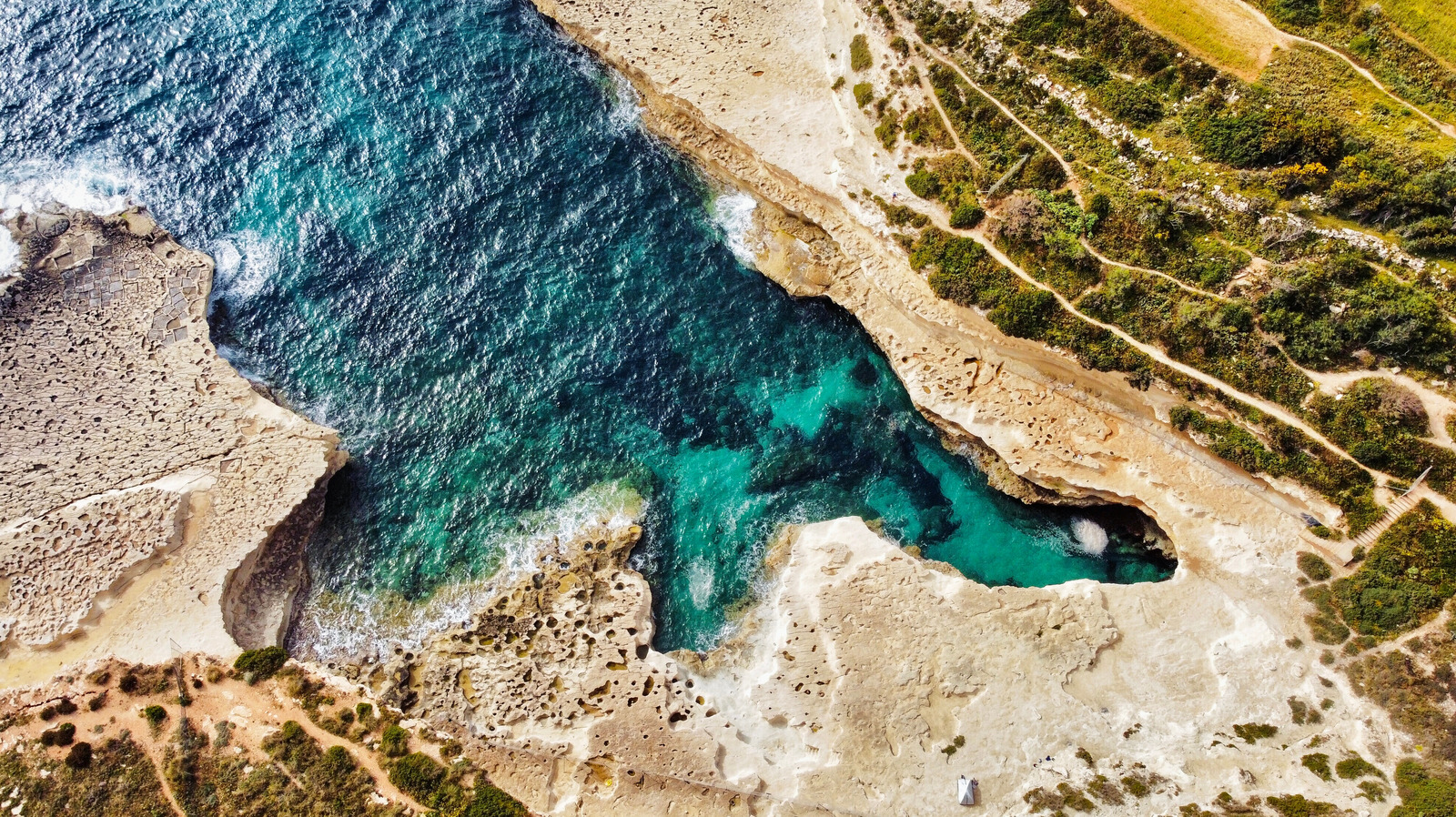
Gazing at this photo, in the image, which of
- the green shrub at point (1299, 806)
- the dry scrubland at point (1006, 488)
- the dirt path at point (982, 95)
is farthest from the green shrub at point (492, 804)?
the dirt path at point (982, 95)

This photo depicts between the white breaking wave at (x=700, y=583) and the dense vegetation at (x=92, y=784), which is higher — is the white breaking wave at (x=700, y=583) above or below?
above

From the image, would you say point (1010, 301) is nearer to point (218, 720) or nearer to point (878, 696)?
point (878, 696)

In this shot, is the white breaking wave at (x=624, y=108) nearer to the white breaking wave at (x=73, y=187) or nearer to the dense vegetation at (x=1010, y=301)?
the dense vegetation at (x=1010, y=301)

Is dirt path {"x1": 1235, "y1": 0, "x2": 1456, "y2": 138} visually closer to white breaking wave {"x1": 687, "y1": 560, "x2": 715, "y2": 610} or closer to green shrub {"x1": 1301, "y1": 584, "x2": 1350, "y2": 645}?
green shrub {"x1": 1301, "y1": 584, "x2": 1350, "y2": 645}

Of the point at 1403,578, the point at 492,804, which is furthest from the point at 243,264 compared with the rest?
the point at 1403,578

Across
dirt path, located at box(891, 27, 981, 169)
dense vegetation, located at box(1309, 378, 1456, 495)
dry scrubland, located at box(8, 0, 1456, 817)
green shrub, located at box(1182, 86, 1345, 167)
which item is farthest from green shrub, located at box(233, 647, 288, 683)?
green shrub, located at box(1182, 86, 1345, 167)

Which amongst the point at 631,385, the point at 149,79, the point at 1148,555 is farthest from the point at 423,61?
the point at 1148,555

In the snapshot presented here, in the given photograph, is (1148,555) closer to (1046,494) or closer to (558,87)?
(1046,494)

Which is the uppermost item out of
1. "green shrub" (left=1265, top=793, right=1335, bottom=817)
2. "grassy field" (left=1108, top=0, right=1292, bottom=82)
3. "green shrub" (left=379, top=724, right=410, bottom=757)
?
"grassy field" (left=1108, top=0, right=1292, bottom=82)
